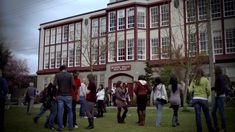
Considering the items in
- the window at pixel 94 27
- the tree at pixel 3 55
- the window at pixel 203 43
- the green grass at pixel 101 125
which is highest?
the window at pixel 94 27

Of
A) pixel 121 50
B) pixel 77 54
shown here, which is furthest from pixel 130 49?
pixel 77 54

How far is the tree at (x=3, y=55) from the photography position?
3.52 meters

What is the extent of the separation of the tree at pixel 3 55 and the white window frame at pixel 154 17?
2653 centimetres

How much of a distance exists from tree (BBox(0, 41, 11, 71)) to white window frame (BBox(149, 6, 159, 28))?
26535 millimetres

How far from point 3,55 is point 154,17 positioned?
27.1m

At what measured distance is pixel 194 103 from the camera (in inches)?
278

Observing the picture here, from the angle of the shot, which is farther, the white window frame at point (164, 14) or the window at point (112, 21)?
the window at point (112, 21)

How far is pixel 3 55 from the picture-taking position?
3588 millimetres

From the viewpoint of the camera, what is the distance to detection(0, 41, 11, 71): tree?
3.52 m

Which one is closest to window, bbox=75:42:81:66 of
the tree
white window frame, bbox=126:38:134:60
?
white window frame, bbox=126:38:134:60

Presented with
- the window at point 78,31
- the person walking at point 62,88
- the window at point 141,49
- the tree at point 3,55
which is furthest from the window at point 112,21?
the tree at point 3,55

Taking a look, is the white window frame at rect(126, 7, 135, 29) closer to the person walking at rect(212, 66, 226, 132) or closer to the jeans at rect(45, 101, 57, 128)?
the jeans at rect(45, 101, 57, 128)

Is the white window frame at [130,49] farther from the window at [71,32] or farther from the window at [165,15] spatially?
the window at [71,32]

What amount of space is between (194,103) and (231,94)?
6.03 feet
